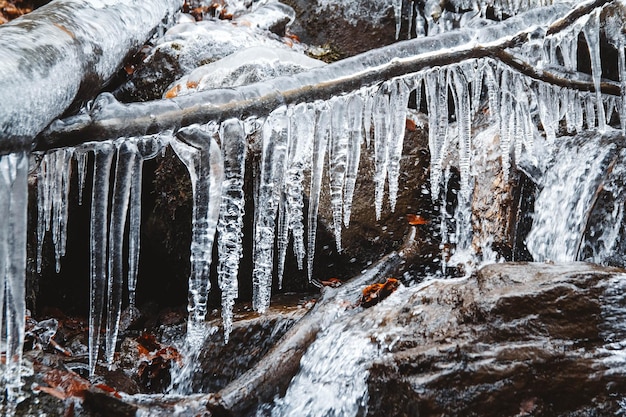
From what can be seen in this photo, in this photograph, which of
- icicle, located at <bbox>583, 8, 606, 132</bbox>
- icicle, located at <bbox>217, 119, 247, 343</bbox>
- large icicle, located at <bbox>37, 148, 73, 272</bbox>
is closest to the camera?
icicle, located at <bbox>217, 119, 247, 343</bbox>

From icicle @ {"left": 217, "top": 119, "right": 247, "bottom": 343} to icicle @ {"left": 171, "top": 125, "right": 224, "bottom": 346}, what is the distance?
58 mm

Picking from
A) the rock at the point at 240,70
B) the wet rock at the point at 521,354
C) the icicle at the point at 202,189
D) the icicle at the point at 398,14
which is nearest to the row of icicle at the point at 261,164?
the icicle at the point at 202,189

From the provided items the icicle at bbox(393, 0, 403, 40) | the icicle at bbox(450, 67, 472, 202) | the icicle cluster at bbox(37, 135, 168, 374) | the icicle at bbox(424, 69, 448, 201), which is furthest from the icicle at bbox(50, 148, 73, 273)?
the icicle at bbox(393, 0, 403, 40)

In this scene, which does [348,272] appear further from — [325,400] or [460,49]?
[460,49]

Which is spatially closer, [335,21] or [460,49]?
[460,49]

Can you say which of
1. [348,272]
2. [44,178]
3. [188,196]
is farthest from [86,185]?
[44,178]

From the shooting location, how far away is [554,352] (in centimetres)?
224

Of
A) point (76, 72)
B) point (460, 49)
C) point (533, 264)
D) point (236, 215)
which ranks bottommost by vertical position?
point (533, 264)

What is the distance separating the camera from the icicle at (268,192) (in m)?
1.93

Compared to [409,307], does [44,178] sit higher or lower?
higher

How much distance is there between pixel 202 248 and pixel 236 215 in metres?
0.19

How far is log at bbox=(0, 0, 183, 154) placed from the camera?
136 centimetres

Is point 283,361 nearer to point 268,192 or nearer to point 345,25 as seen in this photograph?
point 268,192

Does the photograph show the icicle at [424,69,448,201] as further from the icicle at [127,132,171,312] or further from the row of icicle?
the icicle at [127,132,171,312]
